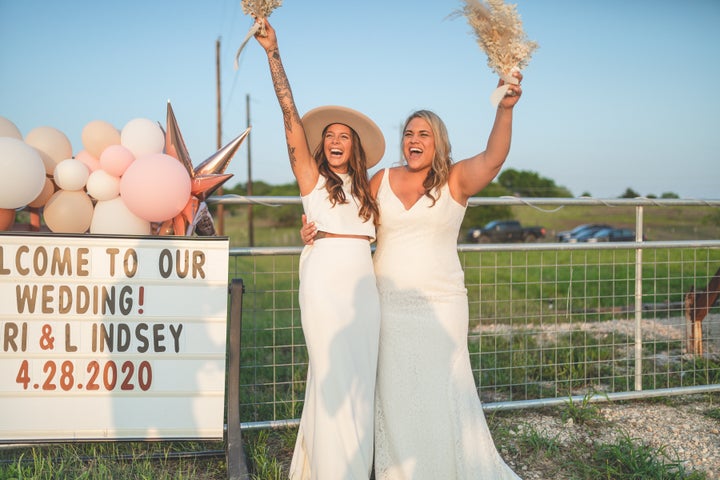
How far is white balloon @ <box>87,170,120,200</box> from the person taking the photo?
317 centimetres

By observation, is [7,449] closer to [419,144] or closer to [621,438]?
[419,144]

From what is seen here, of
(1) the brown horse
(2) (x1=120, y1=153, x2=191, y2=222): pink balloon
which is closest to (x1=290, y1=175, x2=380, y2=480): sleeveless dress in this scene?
(2) (x1=120, y1=153, x2=191, y2=222): pink balloon

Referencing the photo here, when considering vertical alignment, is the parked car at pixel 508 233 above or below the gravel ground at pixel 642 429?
above

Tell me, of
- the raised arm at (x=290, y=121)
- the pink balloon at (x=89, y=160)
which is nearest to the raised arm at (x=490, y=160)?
the raised arm at (x=290, y=121)

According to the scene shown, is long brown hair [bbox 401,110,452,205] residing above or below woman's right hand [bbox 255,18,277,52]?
below

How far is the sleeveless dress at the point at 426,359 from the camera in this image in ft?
10.2

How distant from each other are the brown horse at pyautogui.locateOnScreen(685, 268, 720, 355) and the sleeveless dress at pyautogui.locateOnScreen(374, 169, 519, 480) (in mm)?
3234

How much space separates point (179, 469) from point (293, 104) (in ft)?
7.24

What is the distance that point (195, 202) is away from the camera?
10.9 feet

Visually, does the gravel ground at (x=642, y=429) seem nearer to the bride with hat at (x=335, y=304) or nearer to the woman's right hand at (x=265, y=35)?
the bride with hat at (x=335, y=304)

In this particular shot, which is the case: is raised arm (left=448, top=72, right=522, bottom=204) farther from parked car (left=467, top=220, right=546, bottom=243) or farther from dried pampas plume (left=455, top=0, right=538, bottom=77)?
parked car (left=467, top=220, right=546, bottom=243)

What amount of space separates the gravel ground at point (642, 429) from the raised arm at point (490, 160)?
176cm

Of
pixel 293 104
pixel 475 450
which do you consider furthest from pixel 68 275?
pixel 475 450

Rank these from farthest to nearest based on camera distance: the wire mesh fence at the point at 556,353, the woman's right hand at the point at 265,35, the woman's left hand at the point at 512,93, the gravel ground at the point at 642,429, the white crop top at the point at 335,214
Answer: the wire mesh fence at the point at 556,353, the gravel ground at the point at 642,429, the white crop top at the point at 335,214, the woman's right hand at the point at 265,35, the woman's left hand at the point at 512,93
